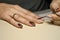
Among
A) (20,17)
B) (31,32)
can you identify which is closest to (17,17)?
(20,17)

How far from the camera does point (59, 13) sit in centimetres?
84

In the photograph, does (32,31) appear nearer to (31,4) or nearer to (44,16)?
(44,16)

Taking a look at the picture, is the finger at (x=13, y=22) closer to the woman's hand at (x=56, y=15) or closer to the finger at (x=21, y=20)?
the finger at (x=21, y=20)

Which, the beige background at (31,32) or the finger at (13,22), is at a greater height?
the finger at (13,22)

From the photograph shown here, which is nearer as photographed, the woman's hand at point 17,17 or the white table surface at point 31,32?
the white table surface at point 31,32

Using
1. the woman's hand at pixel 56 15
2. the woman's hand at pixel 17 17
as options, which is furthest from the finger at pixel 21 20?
the woman's hand at pixel 56 15

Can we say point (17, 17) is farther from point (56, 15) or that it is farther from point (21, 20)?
point (56, 15)

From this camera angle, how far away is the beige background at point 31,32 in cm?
73

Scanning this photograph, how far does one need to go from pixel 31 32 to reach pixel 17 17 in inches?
6.3

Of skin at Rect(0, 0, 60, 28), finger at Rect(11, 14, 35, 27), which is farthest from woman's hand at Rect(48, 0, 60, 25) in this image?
finger at Rect(11, 14, 35, 27)

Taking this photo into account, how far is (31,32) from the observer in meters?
0.78

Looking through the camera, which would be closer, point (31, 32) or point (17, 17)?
point (31, 32)

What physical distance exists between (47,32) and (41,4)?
0.54 m

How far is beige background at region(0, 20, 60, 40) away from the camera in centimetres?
73
